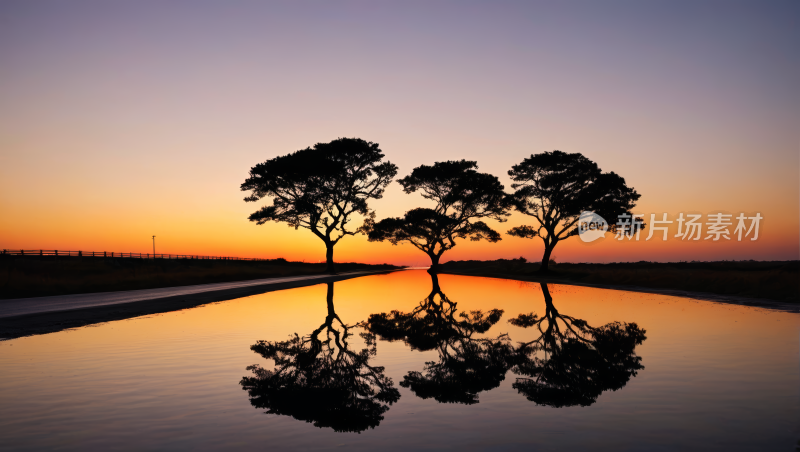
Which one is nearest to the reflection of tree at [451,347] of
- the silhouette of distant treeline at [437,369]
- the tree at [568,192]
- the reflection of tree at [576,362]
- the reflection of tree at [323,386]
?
the silhouette of distant treeline at [437,369]

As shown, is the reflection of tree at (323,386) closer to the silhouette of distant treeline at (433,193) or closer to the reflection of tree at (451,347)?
the reflection of tree at (451,347)

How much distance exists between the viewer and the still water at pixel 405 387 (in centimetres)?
550

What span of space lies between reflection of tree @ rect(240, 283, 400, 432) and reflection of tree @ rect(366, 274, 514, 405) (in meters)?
0.73

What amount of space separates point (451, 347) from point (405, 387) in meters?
4.02

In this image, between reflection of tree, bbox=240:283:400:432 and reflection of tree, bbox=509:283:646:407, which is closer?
reflection of tree, bbox=240:283:400:432

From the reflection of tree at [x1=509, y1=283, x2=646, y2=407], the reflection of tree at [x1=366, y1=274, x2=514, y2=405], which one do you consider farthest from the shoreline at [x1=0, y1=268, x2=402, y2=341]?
the reflection of tree at [x1=509, y1=283, x2=646, y2=407]

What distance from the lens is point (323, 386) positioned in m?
7.95

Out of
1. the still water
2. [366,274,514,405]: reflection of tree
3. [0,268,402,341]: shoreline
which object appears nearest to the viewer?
the still water

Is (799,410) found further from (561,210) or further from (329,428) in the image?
(561,210)

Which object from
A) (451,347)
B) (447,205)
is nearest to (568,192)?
(447,205)

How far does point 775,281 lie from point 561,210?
29.6m

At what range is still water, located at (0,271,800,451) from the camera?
5.50m

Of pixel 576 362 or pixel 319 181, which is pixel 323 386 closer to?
pixel 576 362

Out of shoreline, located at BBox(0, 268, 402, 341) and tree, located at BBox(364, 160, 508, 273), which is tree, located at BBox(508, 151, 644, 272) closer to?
tree, located at BBox(364, 160, 508, 273)
